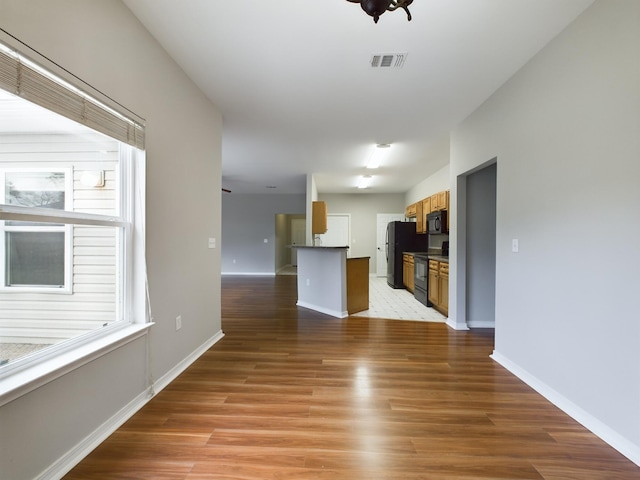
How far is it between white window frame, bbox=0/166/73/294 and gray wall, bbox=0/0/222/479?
18.1 inches

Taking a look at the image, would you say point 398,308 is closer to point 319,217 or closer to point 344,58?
point 319,217

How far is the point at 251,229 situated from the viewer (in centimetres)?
939

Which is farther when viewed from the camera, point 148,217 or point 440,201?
point 440,201

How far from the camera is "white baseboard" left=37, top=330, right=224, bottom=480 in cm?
142

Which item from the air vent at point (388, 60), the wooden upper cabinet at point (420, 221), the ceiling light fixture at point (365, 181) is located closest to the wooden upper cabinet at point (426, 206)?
the wooden upper cabinet at point (420, 221)

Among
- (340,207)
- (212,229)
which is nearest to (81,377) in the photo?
(212,229)

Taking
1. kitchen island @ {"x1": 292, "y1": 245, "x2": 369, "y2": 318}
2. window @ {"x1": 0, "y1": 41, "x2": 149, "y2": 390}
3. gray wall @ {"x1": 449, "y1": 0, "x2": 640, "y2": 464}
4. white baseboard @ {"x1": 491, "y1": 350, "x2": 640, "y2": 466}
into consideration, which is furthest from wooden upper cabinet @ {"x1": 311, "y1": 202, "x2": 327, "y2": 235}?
window @ {"x1": 0, "y1": 41, "x2": 149, "y2": 390}

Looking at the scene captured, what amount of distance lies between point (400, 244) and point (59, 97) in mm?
6583

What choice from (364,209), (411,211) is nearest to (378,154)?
(411,211)

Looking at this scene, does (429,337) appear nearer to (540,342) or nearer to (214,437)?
(540,342)

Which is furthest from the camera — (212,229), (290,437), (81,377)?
(212,229)

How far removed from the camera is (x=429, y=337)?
3.50 metres

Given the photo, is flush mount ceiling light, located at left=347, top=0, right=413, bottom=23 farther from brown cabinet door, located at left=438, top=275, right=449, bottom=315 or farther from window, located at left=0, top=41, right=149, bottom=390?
brown cabinet door, located at left=438, top=275, right=449, bottom=315

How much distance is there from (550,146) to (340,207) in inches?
271
